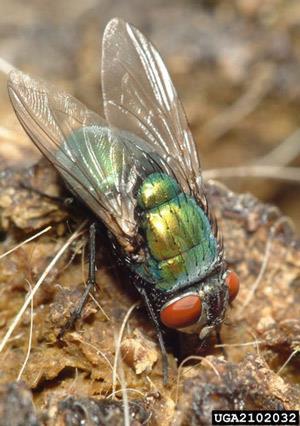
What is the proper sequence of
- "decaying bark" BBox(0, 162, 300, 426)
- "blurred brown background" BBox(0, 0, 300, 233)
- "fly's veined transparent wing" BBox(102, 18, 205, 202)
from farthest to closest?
"blurred brown background" BBox(0, 0, 300, 233) → "fly's veined transparent wing" BBox(102, 18, 205, 202) → "decaying bark" BBox(0, 162, 300, 426)

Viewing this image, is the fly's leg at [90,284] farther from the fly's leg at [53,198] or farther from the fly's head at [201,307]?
the fly's head at [201,307]

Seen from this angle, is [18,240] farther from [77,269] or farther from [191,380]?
[191,380]

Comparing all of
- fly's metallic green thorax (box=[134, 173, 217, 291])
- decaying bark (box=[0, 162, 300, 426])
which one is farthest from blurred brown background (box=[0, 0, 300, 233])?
fly's metallic green thorax (box=[134, 173, 217, 291])

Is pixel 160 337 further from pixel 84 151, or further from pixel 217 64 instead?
pixel 217 64

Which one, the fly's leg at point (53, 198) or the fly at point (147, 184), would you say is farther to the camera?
the fly's leg at point (53, 198)

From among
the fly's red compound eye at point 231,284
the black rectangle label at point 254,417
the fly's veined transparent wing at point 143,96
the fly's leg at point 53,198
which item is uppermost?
the fly's veined transparent wing at point 143,96

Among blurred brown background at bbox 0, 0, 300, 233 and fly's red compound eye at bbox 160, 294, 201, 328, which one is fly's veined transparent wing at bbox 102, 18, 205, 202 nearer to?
fly's red compound eye at bbox 160, 294, 201, 328

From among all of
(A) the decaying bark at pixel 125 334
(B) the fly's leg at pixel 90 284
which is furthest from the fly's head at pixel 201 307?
(B) the fly's leg at pixel 90 284
